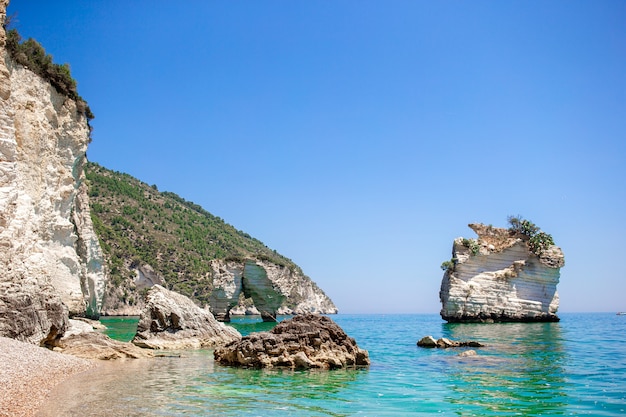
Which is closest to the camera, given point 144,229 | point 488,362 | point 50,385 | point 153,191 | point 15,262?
point 50,385

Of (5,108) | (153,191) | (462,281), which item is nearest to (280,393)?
(5,108)

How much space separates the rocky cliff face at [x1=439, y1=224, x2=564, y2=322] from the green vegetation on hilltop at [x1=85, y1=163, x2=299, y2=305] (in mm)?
23070

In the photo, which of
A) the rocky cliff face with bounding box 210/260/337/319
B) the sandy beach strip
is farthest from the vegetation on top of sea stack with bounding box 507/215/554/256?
the sandy beach strip

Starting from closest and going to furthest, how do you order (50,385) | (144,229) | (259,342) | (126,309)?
(50,385) → (259,342) → (126,309) → (144,229)

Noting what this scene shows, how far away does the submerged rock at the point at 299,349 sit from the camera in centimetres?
1677

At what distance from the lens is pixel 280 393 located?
12.3m

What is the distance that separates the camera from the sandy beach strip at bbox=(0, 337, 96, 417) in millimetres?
8908

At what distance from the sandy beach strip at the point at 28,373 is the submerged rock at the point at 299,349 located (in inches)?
194

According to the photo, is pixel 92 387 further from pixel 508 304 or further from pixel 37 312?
pixel 508 304

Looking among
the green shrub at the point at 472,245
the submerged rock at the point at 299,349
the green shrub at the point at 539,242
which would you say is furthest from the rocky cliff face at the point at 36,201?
the green shrub at the point at 539,242

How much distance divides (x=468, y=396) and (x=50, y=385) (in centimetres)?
1004

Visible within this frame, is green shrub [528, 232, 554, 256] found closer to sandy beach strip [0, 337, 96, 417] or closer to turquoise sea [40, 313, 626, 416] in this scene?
turquoise sea [40, 313, 626, 416]

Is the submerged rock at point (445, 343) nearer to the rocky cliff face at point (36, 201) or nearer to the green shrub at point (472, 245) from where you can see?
the rocky cliff face at point (36, 201)

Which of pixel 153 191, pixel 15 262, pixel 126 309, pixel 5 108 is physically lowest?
pixel 126 309
